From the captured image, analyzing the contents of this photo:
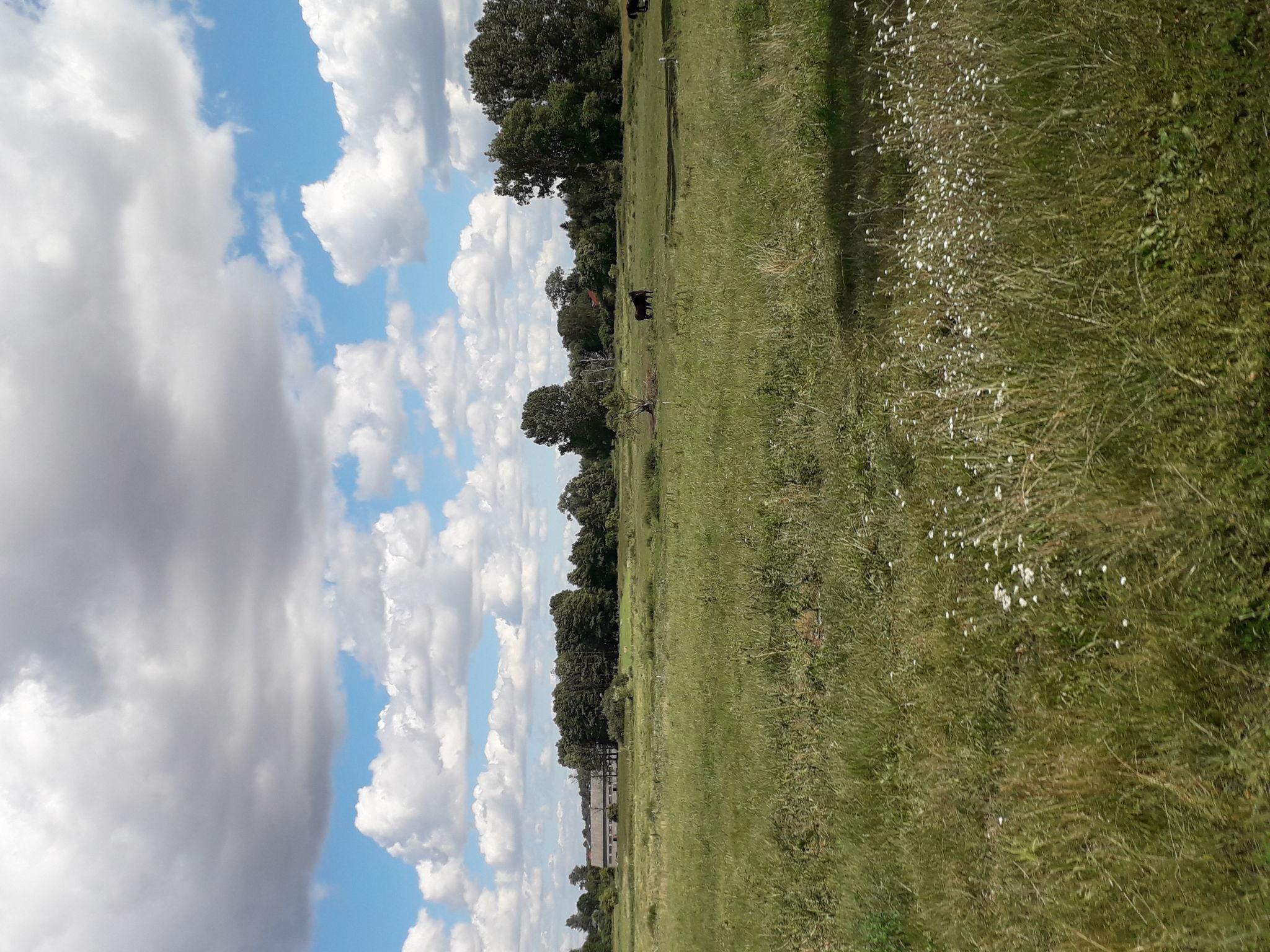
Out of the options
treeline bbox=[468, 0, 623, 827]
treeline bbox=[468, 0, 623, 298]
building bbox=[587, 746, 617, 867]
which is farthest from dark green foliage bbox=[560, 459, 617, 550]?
treeline bbox=[468, 0, 623, 298]

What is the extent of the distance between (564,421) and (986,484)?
1792 inches

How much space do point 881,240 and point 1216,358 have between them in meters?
4.74

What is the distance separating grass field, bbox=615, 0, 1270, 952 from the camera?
6188 mm

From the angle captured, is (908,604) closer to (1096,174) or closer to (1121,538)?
→ (1121,538)

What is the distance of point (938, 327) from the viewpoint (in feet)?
29.5

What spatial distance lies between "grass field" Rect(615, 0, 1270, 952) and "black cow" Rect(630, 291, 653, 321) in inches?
207

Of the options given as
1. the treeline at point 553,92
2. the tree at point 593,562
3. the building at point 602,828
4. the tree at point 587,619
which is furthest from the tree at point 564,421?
the building at point 602,828

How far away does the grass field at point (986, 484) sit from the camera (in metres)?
6.19

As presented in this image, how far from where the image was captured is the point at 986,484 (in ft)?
26.8

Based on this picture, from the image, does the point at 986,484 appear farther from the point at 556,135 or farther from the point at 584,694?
the point at 584,694

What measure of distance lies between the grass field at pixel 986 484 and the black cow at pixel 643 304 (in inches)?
207

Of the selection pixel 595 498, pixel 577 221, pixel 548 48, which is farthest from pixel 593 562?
pixel 548 48

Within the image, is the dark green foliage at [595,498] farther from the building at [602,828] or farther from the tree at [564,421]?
the building at [602,828]

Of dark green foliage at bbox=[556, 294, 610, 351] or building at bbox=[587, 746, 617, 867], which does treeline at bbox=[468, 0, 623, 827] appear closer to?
dark green foliage at bbox=[556, 294, 610, 351]
